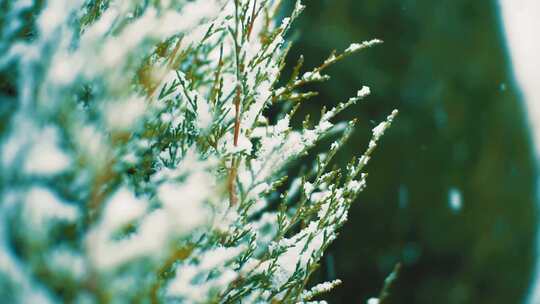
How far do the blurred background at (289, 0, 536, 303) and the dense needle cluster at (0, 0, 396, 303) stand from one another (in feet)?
13.3

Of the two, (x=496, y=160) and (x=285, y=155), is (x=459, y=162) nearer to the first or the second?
(x=496, y=160)

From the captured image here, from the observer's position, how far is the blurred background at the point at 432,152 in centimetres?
647

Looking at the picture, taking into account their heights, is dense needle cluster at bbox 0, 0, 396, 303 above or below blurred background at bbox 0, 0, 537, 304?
below

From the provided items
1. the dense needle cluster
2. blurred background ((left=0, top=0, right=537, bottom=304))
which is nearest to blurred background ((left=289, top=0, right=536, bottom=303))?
blurred background ((left=0, top=0, right=537, bottom=304))

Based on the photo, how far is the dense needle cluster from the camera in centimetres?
124

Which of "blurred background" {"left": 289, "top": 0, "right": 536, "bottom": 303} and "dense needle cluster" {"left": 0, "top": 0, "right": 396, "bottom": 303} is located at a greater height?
"blurred background" {"left": 289, "top": 0, "right": 536, "bottom": 303}

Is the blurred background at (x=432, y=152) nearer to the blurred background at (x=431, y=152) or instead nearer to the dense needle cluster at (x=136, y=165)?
the blurred background at (x=431, y=152)

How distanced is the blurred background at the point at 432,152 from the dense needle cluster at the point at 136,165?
4.07 m

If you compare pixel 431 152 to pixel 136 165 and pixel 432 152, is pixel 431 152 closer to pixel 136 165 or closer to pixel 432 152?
pixel 432 152

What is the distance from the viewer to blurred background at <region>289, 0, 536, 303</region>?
6.47 meters

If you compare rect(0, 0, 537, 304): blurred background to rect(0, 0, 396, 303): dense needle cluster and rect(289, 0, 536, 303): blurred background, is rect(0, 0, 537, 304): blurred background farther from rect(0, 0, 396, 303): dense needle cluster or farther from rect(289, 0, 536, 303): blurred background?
rect(0, 0, 396, 303): dense needle cluster

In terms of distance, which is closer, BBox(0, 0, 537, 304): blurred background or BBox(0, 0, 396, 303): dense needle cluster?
BBox(0, 0, 396, 303): dense needle cluster

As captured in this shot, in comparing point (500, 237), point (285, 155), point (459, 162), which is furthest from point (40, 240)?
point (500, 237)

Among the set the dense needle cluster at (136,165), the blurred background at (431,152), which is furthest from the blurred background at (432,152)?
the dense needle cluster at (136,165)
